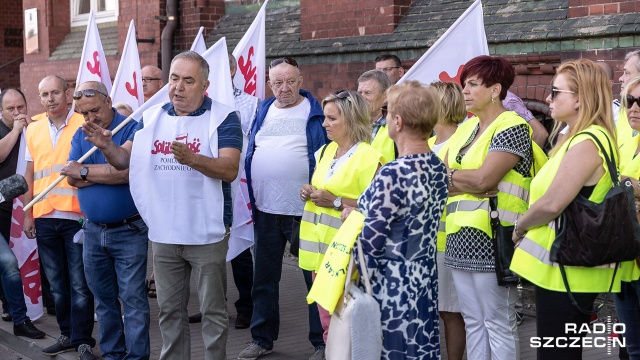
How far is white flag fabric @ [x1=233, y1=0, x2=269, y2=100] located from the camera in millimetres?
7562

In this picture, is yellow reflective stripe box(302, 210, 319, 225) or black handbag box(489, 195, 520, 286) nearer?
black handbag box(489, 195, 520, 286)

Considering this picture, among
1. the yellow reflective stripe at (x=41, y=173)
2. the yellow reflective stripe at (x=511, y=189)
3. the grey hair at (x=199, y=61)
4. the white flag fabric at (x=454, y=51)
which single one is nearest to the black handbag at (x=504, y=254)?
the yellow reflective stripe at (x=511, y=189)

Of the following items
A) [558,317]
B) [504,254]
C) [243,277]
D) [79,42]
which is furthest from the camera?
[79,42]

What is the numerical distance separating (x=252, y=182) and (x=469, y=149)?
2044 mm

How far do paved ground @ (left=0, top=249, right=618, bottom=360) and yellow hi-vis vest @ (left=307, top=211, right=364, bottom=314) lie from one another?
2250 mm

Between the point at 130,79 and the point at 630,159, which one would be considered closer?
the point at 630,159

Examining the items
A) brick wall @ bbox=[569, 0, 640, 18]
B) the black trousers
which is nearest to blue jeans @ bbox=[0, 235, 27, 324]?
the black trousers

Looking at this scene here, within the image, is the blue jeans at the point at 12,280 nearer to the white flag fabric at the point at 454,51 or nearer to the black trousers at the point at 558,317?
the white flag fabric at the point at 454,51

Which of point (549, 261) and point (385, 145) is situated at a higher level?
point (385, 145)

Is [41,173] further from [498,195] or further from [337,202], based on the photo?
[498,195]

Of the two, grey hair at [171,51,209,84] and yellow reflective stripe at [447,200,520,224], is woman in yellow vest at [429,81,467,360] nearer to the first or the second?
yellow reflective stripe at [447,200,520,224]

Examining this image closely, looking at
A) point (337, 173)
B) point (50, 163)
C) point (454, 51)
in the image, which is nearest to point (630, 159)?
point (454, 51)

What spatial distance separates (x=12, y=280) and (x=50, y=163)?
1.06 m

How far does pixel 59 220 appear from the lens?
6566 mm
